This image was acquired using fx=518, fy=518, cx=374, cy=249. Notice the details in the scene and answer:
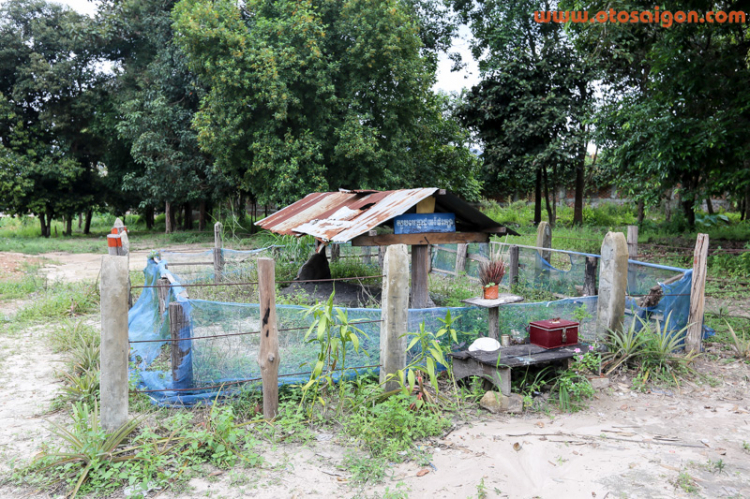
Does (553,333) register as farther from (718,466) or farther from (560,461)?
(718,466)

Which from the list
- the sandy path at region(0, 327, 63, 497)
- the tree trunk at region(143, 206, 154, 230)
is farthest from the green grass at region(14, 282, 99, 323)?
the tree trunk at region(143, 206, 154, 230)

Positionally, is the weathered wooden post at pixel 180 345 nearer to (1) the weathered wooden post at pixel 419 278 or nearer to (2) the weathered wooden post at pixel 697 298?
(1) the weathered wooden post at pixel 419 278

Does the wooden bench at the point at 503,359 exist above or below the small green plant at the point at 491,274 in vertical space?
below

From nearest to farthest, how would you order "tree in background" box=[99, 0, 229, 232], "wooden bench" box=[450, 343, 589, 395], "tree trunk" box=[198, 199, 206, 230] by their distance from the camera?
1. "wooden bench" box=[450, 343, 589, 395]
2. "tree in background" box=[99, 0, 229, 232]
3. "tree trunk" box=[198, 199, 206, 230]

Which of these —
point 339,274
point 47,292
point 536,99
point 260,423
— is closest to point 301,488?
point 260,423

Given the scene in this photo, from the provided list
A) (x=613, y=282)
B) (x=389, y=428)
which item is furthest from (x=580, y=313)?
(x=389, y=428)

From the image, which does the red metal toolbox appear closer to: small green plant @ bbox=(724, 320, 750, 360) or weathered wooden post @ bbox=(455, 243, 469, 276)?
small green plant @ bbox=(724, 320, 750, 360)

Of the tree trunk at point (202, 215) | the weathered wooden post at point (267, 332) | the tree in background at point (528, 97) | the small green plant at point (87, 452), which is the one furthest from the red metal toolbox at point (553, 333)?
the tree trunk at point (202, 215)

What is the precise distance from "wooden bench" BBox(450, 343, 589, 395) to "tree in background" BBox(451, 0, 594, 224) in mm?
15404

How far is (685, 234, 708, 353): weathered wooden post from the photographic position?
20.0ft

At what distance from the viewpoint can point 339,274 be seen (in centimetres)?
1030

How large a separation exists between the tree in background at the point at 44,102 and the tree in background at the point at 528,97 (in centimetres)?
1741

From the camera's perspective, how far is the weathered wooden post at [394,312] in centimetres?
486

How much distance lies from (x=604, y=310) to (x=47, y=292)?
9.82m
